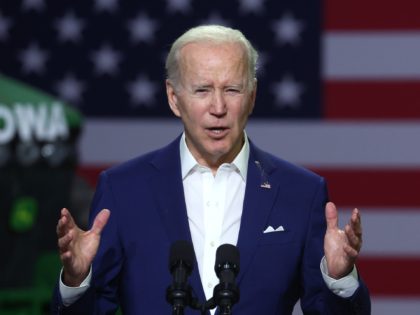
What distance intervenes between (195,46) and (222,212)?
33cm

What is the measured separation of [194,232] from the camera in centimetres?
224

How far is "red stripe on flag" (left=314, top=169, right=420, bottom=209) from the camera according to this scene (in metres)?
4.36

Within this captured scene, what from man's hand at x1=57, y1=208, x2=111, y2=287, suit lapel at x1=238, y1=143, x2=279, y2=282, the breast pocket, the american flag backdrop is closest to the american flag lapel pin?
suit lapel at x1=238, y1=143, x2=279, y2=282

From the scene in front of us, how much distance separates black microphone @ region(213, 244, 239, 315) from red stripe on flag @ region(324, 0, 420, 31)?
2603 millimetres

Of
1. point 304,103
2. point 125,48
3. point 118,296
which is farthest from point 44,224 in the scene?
point 118,296

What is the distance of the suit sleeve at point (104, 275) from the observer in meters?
2.12

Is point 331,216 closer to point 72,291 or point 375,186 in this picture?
point 72,291

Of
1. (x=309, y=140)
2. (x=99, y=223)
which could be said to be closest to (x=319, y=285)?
→ (x=99, y=223)

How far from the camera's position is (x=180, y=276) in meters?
1.83

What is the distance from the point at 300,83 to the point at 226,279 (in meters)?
2.59

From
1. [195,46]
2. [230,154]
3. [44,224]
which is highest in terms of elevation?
[195,46]

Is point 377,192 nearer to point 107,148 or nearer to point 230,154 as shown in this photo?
point 107,148

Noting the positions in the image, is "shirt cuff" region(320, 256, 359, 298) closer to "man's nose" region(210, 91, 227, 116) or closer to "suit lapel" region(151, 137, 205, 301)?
"suit lapel" region(151, 137, 205, 301)

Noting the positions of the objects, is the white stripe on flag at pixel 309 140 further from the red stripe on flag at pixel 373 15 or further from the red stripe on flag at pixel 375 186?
the red stripe on flag at pixel 373 15
